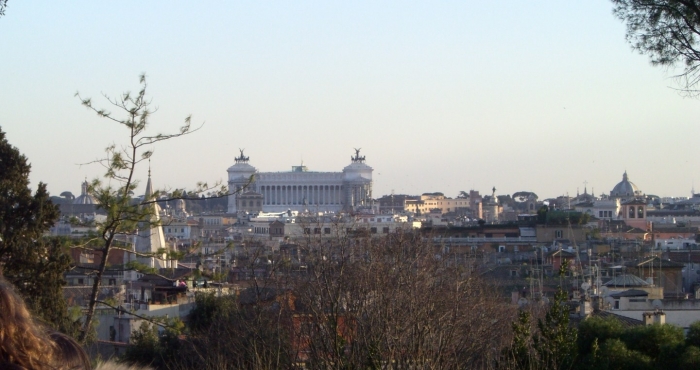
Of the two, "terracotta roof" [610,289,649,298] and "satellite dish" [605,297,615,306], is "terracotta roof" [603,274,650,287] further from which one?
"satellite dish" [605,297,615,306]

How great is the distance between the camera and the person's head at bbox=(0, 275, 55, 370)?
1.64 meters

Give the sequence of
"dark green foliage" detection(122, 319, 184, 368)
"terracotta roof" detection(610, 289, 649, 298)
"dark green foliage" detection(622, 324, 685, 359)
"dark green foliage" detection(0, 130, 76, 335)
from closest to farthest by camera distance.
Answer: "dark green foliage" detection(0, 130, 76, 335)
"dark green foliage" detection(622, 324, 685, 359)
"dark green foliage" detection(122, 319, 184, 368)
"terracotta roof" detection(610, 289, 649, 298)

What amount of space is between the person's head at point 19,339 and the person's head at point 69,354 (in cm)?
1

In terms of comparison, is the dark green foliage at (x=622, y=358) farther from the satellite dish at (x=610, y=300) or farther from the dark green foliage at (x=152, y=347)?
the satellite dish at (x=610, y=300)

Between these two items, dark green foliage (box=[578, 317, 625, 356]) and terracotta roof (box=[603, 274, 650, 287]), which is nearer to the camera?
dark green foliage (box=[578, 317, 625, 356])

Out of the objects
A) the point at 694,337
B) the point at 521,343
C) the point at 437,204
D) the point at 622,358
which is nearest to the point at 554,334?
the point at 521,343

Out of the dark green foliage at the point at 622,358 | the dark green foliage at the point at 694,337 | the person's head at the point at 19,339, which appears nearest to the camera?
the person's head at the point at 19,339

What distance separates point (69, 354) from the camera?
1.69 m

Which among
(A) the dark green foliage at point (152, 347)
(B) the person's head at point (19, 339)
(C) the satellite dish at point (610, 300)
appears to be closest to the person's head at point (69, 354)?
(B) the person's head at point (19, 339)

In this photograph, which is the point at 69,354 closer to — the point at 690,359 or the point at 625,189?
the point at 690,359

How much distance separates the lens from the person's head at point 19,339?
1641 millimetres

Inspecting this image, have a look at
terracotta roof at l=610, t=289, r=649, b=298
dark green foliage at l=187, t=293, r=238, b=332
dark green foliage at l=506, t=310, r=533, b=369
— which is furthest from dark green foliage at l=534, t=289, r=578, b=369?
terracotta roof at l=610, t=289, r=649, b=298

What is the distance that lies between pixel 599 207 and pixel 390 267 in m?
69.8

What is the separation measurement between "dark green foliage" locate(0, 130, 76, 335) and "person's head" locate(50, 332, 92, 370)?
5.93 meters
